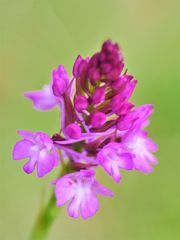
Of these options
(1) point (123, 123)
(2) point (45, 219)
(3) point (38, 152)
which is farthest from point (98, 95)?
(2) point (45, 219)

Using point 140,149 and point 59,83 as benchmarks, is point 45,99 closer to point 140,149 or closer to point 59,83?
point 59,83

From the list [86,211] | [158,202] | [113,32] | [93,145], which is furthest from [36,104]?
[113,32]

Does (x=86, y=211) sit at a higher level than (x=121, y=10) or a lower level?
lower

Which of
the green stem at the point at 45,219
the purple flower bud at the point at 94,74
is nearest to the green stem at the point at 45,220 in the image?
the green stem at the point at 45,219

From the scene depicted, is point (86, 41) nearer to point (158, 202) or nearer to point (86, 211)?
point (158, 202)

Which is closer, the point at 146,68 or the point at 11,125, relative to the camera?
the point at 11,125

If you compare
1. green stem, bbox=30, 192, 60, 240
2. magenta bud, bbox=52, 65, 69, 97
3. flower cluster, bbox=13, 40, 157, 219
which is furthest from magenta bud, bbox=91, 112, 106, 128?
green stem, bbox=30, 192, 60, 240
